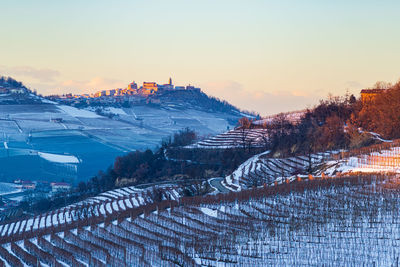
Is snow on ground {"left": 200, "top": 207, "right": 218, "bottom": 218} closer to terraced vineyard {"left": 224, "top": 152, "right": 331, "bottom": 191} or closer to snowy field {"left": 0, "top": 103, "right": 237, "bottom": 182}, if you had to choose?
terraced vineyard {"left": 224, "top": 152, "right": 331, "bottom": 191}

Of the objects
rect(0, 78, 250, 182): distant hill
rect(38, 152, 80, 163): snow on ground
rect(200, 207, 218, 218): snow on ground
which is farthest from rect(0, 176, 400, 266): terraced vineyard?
rect(38, 152, 80, 163): snow on ground

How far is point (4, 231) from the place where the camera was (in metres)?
37.4

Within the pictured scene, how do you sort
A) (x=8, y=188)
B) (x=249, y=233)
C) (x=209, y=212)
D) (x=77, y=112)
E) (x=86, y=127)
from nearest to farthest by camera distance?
(x=249, y=233) → (x=209, y=212) → (x=8, y=188) → (x=86, y=127) → (x=77, y=112)

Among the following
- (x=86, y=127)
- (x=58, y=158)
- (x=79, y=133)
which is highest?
(x=86, y=127)

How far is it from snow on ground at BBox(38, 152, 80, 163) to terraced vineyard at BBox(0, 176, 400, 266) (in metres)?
77.3

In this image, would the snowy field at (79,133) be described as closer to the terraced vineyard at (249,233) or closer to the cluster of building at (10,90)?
the cluster of building at (10,90)

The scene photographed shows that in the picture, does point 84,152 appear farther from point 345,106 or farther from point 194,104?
point 194,104

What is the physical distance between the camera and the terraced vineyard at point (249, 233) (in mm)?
15820

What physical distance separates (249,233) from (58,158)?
87.7 m

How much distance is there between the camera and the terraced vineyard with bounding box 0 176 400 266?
623 inches

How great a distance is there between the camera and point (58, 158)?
102 m

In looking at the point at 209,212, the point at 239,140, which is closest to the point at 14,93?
the point at 239,140

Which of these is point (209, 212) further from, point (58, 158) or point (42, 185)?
point (58, 158)

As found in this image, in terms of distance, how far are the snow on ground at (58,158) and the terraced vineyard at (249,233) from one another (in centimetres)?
7732
